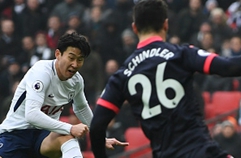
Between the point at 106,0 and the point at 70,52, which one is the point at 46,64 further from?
the point at 106,0

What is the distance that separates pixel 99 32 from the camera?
15102 mm

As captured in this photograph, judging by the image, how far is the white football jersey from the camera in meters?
A: 6.23

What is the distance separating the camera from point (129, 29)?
1455cm

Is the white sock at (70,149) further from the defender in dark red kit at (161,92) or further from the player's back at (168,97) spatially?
the player's back at (168,97)

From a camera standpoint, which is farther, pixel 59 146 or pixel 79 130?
pixel 59 146

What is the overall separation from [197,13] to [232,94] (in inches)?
82.1

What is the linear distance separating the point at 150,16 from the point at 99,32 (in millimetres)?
10211

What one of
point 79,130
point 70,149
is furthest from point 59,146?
point 79,130

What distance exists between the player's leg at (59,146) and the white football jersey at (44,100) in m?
0.10

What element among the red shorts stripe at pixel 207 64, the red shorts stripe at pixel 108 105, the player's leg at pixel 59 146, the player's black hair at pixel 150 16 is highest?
the player's black hair at pixel 150 16

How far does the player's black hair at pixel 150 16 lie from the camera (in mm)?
4926

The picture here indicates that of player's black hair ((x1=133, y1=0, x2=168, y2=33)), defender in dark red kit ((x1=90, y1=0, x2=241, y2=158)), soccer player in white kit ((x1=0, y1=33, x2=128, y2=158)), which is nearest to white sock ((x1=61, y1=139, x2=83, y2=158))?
soccer player in white kit ((x1=0, y1=33, x2=128, y2=158))

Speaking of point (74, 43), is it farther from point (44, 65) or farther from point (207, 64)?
point (207, 64)

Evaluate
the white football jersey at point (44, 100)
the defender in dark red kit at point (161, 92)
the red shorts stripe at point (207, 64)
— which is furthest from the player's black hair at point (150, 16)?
the white football jersey at point (44, 100)
